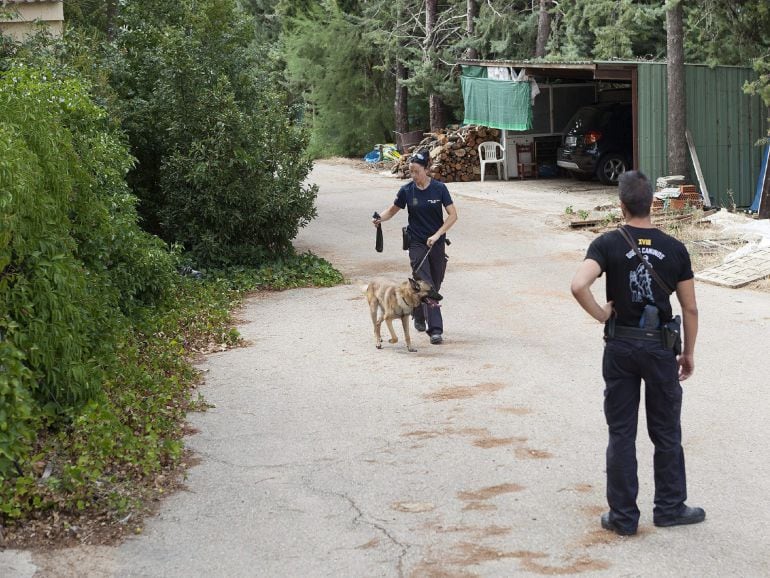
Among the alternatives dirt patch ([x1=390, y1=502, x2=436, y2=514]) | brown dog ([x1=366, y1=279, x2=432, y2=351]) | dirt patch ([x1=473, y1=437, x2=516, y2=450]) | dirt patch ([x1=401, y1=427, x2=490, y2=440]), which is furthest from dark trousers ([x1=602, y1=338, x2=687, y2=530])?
brown dog ([x1=366, y1=279, x2=432, y2=351])

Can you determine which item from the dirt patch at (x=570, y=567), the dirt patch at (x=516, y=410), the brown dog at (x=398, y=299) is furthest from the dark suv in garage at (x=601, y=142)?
the dirt patch at (x=570, y=567)

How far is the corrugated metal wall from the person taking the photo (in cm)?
2141

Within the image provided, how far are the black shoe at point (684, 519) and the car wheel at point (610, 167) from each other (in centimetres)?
2119

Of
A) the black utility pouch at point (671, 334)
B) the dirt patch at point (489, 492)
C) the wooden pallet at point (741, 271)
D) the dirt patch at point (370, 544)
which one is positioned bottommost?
the dirt patch at point (370, 544)

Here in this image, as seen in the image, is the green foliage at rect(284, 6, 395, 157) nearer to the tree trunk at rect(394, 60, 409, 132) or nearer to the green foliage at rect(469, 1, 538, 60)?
the tree trunk at rect(394, 60, 409, 132)

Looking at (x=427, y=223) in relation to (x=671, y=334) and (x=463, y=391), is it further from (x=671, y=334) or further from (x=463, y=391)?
(x=671, y=334)

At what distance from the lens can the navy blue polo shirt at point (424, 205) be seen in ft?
35.3

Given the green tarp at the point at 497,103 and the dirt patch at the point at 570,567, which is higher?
the green tarp at the point at 497,103

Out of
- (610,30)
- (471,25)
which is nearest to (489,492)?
(610,30)

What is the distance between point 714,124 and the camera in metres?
21.5

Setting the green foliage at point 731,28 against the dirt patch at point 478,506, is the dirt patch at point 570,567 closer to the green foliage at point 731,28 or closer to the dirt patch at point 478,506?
the dirt patch at point 478,506

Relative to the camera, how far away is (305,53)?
39.4 meters

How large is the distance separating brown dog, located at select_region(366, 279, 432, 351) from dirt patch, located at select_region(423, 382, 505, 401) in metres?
1.48

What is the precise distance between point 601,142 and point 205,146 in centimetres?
1376
